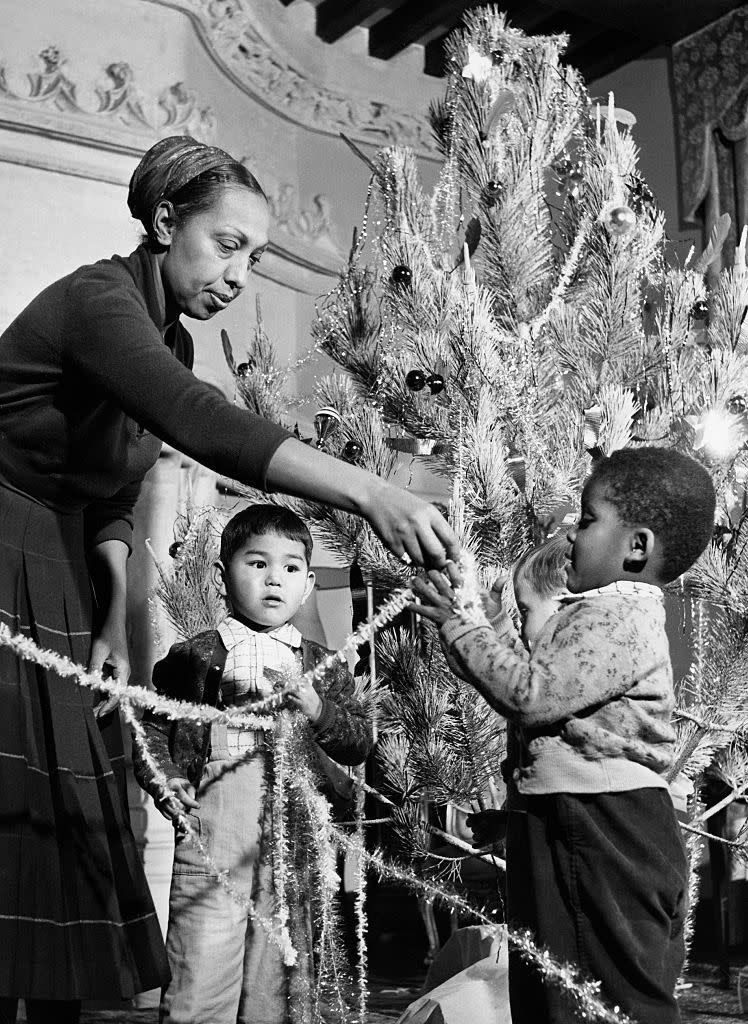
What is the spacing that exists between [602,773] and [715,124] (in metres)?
3.42

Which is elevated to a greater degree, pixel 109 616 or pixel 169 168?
pixel 169 168

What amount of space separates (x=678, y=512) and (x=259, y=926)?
82cm

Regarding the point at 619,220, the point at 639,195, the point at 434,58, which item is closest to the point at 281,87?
the point at 434,58

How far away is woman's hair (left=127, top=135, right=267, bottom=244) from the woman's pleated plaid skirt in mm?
315

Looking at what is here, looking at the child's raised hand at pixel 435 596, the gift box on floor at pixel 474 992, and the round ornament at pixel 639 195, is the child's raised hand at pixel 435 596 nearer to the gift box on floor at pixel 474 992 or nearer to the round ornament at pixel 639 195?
the gift box on floor at pixel 474 992

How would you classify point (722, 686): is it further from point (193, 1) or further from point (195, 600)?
point (193, 1)

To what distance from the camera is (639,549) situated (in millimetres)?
1362

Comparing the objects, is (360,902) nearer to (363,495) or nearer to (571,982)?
(571,982)

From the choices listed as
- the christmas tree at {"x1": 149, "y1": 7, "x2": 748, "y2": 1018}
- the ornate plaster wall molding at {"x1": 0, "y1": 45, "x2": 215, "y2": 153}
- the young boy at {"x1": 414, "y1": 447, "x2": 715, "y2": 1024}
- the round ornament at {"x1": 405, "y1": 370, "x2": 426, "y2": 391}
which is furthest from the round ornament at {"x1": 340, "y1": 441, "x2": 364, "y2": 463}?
the ornate plaster wall molding at {"x1": 0, "y1": 45, "x2": 215, "y2": 153}

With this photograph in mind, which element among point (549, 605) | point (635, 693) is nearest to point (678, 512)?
point (635, 693)

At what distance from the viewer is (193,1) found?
12.2 feet

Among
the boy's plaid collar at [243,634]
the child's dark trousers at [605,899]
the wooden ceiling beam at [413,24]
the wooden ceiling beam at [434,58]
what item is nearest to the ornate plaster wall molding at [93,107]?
the wooden ceiling beam at [413,24]

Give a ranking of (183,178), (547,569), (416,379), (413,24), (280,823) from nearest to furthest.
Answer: (183,178), (280,823), (547,569), (416,379), (413,24)

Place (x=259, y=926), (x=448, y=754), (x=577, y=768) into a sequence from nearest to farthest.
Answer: (x=577, y=768)
(x=259, y=926)
(x=448, y=754)
